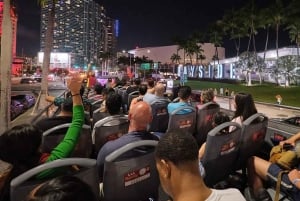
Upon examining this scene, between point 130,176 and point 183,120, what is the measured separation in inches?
145

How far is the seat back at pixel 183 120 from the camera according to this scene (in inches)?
266

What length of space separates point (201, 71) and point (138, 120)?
341ft

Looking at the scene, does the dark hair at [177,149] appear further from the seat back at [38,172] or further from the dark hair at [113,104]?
the dark hair at [113,104]

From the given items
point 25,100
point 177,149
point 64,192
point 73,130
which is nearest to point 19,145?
point 73,130

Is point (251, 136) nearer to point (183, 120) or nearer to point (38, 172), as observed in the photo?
point (183, 120)

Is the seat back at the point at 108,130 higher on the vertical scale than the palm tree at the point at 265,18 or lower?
lower

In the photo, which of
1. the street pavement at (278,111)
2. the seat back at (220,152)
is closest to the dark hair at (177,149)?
the seat back at (220,152)

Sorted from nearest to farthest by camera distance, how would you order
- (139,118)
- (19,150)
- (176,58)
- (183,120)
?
(19,150) < (139,118) < (183,120) < (176,58)

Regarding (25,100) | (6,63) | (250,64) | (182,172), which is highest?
(250,64)

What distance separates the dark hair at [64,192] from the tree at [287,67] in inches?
2157

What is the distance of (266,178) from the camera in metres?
4.75

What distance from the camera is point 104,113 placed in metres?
6.88

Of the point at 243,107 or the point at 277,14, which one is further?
the point at 277,14

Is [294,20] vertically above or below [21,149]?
above
